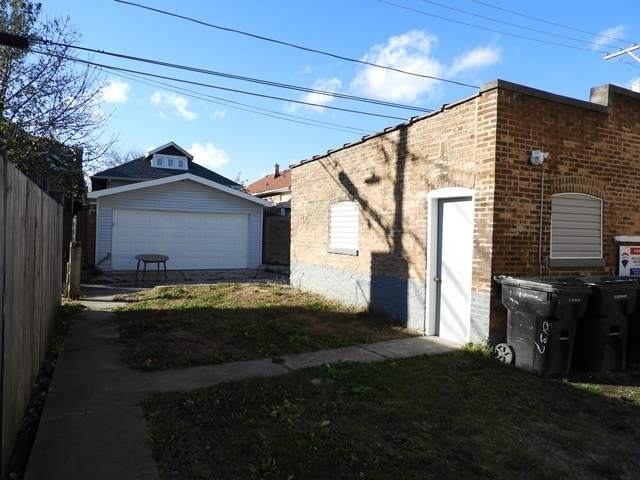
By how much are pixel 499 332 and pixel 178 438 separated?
483cm

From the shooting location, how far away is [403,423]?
411cm

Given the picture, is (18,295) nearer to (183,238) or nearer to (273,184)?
(183,238)

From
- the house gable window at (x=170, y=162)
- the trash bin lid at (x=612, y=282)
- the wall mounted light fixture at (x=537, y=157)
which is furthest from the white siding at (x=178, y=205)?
the trash bin lid at (x=612, y=282)

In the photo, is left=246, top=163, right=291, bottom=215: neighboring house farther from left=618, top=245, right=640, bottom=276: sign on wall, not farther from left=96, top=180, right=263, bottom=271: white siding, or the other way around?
left=618, top=245, right=640, bottom=276: sign on wall

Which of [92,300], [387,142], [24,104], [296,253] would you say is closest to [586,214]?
[387,142]

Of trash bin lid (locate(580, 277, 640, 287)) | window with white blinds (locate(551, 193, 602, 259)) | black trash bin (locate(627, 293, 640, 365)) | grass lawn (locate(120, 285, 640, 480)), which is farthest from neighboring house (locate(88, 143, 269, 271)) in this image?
black trash bin (locate(627, 293, 640, 365))

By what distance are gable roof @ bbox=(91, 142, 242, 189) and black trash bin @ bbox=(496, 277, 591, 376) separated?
21112 millimetres

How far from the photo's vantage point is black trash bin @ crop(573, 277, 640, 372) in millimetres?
5840

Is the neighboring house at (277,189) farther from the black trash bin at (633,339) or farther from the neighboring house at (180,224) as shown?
the black trash bin at (633,339)

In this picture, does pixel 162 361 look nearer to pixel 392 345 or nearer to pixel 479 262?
pixel 392 345

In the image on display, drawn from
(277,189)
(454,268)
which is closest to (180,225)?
(454,268)

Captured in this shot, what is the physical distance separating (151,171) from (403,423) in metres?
23.8

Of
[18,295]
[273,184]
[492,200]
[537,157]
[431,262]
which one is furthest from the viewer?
[273,184]

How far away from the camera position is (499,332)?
21.5ft
